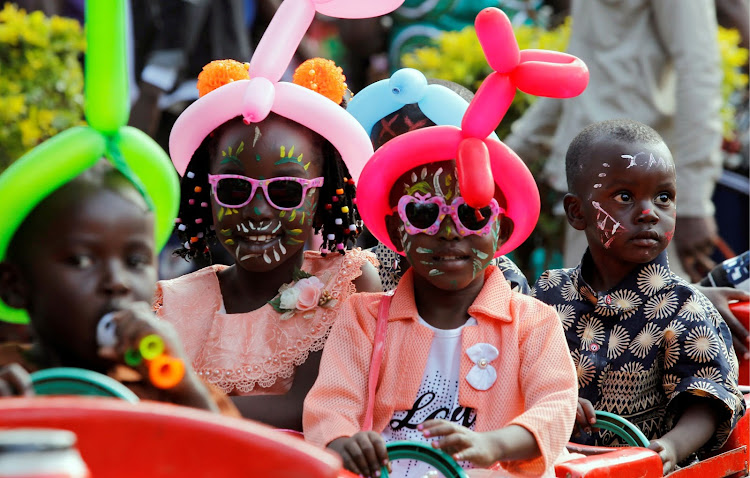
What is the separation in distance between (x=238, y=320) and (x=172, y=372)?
1252mm

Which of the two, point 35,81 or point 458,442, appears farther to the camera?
point 35,81

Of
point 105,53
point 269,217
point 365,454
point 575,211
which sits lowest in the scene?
point 575,211

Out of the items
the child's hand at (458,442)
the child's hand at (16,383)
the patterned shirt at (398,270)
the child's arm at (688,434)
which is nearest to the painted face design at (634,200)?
the patterned shirt at (398,270)

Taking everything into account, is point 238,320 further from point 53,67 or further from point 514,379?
point 53,67

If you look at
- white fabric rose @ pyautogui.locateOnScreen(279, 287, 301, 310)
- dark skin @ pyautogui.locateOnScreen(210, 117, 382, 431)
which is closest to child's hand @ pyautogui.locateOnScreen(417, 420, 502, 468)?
dark skin @ pyautogui.locateOnScreen(210, 117, 382, 431)

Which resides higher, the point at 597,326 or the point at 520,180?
the point at 520,180

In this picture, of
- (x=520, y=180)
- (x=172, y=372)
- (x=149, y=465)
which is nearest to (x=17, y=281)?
(x=172, y=372)

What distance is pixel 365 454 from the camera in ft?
7.82

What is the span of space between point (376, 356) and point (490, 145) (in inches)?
26.0

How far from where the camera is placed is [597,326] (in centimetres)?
348

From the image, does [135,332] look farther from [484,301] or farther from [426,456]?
[484,301]

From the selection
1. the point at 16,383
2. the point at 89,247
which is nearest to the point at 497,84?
the point at 89,247

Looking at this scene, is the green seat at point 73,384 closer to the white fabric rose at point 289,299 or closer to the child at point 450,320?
the child at point 450,320

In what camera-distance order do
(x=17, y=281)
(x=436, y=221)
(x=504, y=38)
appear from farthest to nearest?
(x=436, y=221), (x=504, y=38), (x=17, y=281)
